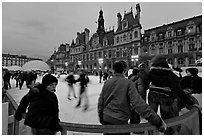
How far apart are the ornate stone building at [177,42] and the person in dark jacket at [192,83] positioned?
2150 centimetres

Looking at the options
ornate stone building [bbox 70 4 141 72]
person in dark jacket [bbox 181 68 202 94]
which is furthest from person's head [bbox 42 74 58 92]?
ornate stone building [bbox 70 4 141 72]

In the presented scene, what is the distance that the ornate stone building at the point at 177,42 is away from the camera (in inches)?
880

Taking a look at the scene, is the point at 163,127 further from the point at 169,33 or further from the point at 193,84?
the point at 169,33

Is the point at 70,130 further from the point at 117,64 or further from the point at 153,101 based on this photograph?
the point at 153,101

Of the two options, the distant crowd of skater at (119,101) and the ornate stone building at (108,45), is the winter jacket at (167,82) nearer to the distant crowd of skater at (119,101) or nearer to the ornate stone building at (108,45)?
the distant crowd of skater at (119,101)

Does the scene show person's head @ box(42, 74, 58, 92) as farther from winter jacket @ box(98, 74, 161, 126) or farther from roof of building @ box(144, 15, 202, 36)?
roof of building @ box(144, 15, 202, 36)

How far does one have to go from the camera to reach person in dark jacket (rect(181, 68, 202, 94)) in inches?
87.9

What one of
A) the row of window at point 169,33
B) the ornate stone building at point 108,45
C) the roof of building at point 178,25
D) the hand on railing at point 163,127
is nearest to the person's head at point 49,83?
the hand on railing at point 163,127

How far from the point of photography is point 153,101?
6.62ft

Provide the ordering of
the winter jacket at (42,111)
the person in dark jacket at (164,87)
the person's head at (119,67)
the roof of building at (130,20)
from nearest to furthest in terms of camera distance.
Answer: the winter jacket at (42,111), the person's head at (119,67), the person in dark jacket at (164,87), the roof of building at (130,20)

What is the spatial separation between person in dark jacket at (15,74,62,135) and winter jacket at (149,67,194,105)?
4.31 feet

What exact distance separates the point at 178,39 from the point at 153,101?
85.4 ft

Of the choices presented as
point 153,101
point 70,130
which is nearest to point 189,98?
point 153,101

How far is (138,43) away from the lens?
93.2 feet
